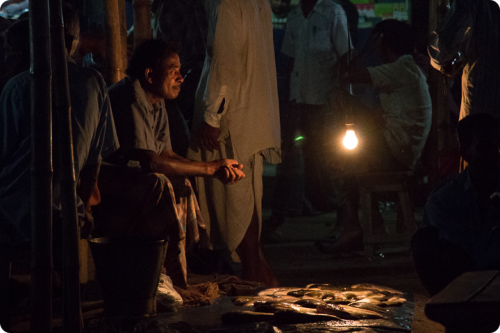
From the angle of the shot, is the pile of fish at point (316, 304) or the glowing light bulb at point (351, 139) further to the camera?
the glowing light bulb at point (351, 139)

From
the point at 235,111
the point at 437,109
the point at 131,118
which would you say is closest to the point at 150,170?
the point at 131,118

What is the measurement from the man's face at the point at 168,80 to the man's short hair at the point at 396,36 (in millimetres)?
2823

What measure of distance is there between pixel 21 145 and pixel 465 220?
97.5 inches

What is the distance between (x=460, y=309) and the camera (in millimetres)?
2332

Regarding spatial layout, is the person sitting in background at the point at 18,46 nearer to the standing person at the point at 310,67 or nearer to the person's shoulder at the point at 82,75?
the person's shoulder at the point at 82,75

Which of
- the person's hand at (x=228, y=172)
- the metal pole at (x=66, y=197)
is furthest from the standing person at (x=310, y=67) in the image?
the metal pole at (x=66, y=197)

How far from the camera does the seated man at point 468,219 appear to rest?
11.9ft

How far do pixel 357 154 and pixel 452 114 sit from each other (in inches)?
69.7

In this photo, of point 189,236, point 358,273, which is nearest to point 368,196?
point 358,273

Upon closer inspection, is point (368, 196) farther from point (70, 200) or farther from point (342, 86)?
point (70, 200)

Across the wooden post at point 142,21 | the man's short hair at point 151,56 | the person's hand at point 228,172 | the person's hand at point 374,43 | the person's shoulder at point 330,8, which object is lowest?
the person's hand at point 228,172

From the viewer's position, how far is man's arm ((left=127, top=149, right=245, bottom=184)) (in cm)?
435

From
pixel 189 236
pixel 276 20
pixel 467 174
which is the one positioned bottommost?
pixel 189 236

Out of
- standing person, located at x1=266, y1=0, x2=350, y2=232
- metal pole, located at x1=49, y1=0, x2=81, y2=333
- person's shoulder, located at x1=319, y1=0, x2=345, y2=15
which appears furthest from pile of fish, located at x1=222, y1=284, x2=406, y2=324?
person's shoulder, located at x1=319, y1=0, x2=345, y2=15
